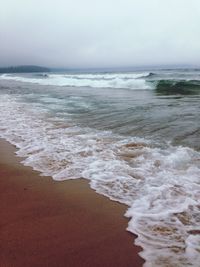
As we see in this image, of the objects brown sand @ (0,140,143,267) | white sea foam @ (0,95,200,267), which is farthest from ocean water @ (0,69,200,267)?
brown sand @ (0,140,143,267)

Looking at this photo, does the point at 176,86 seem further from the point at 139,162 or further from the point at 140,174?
Answer: the point at 140,174

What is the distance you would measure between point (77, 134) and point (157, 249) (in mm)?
4306

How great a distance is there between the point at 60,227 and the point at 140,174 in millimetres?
1557

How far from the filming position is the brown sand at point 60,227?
87.2 inches

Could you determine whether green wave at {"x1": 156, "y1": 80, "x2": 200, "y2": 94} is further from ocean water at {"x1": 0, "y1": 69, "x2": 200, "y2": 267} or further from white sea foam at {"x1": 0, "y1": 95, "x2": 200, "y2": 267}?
white sea foam at {"x1": 0, "y1": 95, "x2": 200, "y2": 267}

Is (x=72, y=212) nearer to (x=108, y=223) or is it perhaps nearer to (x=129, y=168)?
(x=108, y=223)

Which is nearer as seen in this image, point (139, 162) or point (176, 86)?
point (139, 162)

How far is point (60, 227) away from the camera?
2.65 m

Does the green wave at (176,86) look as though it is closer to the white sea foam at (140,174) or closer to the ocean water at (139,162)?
the ocean water at (139,162)

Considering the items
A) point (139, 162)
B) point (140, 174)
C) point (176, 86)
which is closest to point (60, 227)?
point (140, 174)

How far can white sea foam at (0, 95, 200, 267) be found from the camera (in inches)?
96.3

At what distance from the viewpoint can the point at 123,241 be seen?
2.46m

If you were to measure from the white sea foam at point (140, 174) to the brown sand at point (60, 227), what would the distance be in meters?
0.17

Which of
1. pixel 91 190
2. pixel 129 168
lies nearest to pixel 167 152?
pixel 129 168
